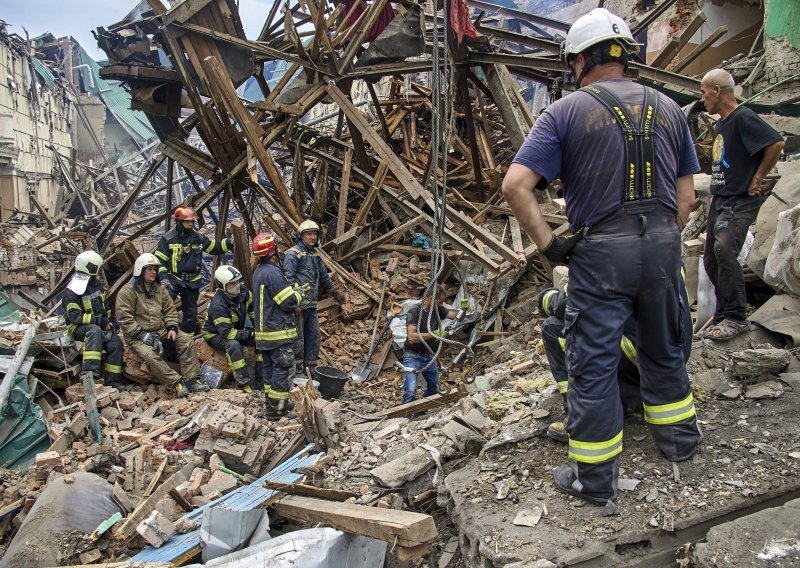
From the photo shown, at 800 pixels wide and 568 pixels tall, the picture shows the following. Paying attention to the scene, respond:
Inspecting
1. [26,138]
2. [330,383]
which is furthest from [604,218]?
[26,138]

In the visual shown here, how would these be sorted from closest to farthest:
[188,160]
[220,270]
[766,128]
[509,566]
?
[509,566]
[766,128]
[220,270]
[188,160]

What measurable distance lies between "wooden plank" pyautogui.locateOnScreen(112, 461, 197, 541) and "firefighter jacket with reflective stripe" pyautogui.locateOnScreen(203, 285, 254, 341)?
277cm

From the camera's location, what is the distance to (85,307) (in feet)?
22.6

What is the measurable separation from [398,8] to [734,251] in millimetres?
5748

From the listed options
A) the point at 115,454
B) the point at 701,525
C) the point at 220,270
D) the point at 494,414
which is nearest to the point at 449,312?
the point at 220,270

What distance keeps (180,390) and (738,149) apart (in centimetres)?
617

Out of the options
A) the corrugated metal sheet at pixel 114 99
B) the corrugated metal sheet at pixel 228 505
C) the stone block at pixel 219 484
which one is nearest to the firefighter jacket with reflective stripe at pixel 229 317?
the stone block at pixel 219 484

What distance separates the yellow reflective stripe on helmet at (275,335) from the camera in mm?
6594

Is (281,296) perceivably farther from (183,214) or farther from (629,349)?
(629,349)

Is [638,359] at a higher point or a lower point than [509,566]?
higher

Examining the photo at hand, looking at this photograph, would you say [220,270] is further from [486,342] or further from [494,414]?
[494,414]

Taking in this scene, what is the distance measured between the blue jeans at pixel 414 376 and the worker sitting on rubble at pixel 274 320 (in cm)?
133

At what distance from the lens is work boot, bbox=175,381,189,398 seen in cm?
694

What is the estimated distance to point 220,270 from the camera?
7.11m
